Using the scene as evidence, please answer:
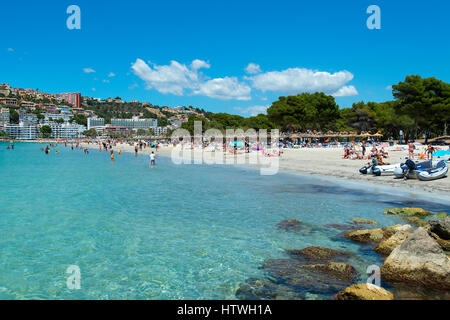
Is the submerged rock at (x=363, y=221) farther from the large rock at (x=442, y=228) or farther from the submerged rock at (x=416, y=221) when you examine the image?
the large rock at (x=442, y=228)

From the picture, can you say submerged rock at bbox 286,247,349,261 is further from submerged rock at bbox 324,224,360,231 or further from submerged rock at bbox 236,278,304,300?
submerged rock at bbox 324,224,360,231

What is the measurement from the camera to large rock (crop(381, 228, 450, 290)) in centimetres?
534

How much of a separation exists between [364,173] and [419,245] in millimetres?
15128

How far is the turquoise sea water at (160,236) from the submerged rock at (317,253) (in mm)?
321

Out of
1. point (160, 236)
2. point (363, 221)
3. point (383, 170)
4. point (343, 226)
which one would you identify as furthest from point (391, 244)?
point (383, 170)

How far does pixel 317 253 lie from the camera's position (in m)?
7.03

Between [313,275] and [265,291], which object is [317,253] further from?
[265,291]

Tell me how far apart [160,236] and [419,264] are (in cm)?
601

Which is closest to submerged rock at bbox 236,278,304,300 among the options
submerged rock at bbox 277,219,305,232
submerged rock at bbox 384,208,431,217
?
submerged rock at bbox 277,219,305,232

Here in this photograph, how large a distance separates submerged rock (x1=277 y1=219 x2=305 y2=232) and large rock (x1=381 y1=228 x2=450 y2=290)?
3506mm

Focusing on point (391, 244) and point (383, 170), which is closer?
→ point (391, 244)

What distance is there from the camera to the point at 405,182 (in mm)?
16453
